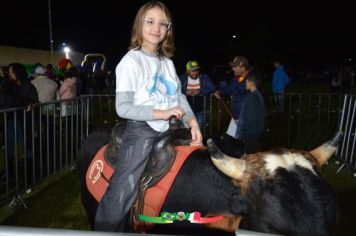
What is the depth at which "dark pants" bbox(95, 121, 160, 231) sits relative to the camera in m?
2.82

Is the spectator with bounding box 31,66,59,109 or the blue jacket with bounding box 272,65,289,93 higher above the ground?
the blue jacket with bounding box 272,65,289,93

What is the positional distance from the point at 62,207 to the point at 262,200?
444 centimetres

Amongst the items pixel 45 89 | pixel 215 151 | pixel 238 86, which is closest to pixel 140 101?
pixel 215 151

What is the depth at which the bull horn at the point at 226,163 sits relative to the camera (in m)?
2.40

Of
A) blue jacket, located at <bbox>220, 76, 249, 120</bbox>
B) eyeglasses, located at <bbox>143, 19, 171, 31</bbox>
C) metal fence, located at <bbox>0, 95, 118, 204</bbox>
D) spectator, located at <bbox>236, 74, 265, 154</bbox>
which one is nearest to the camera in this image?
eyeglasses, located at <bbox>143, 19, 171, 31</bbox>

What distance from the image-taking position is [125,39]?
5472 cm

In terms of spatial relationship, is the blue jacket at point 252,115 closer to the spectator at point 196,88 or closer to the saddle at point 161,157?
the spectator at point 196,88

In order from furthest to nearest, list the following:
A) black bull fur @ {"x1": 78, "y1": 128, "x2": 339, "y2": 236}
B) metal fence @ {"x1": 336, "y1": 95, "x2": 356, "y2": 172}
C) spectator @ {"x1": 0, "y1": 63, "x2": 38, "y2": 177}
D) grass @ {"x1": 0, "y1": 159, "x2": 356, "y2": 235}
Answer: metal fence @ {"x1": 336, "y1": 95, "x2": 356, "y2": 172} → spectator @ {"x1": 0, "y1": 63, "x2": 38, "y2": 177} → grass @ {"x1": 0, "y1": 159, "x2": 356, "y2": 235} → black bull fur @ {"x1": 78, "y1": 128, "x2": 339, "y2": 236}

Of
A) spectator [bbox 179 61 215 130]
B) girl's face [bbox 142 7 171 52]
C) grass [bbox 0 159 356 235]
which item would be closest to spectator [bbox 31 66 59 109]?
grass [bbox 0 159 356 235]

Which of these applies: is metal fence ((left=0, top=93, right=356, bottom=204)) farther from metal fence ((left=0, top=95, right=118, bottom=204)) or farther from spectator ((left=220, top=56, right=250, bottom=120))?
spectator ((left=220, top=56, right=250, bottom=120))

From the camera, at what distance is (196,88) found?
31.1 feet

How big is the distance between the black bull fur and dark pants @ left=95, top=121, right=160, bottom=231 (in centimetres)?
30

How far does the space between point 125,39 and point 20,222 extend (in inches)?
2014

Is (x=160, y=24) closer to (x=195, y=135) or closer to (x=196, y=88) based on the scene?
(x=195, y=135)
